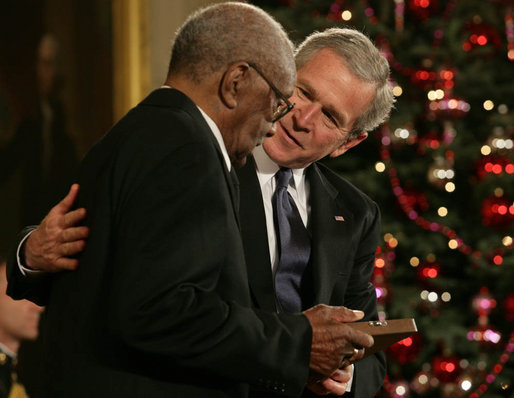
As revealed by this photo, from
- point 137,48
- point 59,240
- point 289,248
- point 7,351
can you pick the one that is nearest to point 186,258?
point 59,240

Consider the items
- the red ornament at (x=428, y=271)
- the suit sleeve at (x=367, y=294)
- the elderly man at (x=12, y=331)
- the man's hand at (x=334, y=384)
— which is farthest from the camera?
the red ornament at (x=428, y=271)

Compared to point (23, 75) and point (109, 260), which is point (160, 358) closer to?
point (109, 260)

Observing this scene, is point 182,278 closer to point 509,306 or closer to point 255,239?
point 255,239

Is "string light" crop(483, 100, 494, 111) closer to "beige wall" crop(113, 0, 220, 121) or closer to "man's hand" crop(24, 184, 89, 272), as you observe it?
"beige wall" crop(113, 0, 220, 121)

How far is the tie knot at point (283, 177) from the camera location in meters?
2.67

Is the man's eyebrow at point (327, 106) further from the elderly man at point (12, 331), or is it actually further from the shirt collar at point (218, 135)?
the elderly man at point (12, 331)

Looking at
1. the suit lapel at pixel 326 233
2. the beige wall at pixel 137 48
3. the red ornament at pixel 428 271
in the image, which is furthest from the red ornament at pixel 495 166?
the suit lapel at pixel 326 233

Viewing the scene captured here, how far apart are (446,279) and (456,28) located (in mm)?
1781

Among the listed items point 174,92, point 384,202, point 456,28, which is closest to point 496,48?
point 456,28

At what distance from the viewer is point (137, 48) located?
5.17m

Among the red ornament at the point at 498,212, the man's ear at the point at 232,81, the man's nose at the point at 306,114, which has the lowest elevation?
the red ornament at the point at 498,212

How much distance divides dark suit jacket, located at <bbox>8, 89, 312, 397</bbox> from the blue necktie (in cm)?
62

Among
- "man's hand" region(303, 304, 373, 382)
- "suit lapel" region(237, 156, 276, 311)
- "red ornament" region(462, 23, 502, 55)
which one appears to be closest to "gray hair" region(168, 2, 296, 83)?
"man's hand" region(303, 304, 373, 382)

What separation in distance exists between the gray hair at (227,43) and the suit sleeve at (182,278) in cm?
28
